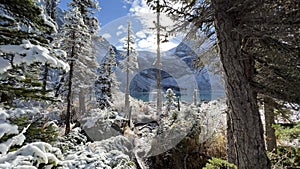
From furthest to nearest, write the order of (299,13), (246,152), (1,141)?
(246,152) < (299,13) < (1,141)

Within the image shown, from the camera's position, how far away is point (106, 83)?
14867 mm

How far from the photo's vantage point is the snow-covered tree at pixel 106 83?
14.3 metres

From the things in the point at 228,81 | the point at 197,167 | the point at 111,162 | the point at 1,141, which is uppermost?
the point at 228,81

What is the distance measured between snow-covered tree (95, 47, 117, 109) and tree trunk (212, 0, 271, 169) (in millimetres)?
12006

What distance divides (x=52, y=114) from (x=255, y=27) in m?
14.6

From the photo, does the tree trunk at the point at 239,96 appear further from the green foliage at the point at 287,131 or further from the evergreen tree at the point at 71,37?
the evergreen tree at the point at 71,37

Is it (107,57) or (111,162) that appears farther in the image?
(107,57)

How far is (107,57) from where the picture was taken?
50.7 ft

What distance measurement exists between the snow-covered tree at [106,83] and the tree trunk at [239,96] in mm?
12006

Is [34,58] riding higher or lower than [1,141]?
higher

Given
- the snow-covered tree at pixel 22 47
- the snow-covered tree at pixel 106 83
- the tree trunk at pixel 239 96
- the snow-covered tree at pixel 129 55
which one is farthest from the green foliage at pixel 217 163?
the snow-covered tree at pixel 129 55

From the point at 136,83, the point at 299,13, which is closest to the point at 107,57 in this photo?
the point at 299,13

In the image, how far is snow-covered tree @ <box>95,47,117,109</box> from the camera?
47.0 ft

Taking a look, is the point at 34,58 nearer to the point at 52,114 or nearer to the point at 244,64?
the point at 244,64
